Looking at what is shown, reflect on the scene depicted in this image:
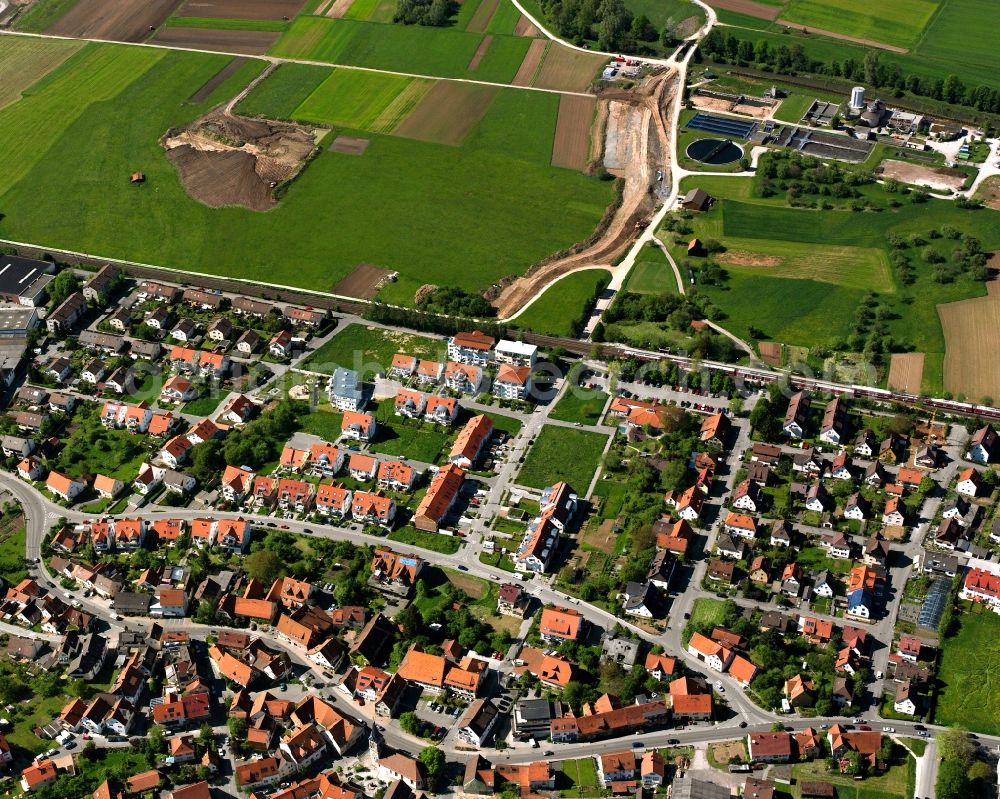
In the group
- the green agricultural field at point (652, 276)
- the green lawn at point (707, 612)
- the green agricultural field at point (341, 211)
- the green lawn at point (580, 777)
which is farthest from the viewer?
the green agricultural field at point (341, 211)

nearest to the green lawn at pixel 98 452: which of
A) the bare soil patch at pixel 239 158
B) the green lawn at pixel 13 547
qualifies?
the green lawn at pixel 13 547

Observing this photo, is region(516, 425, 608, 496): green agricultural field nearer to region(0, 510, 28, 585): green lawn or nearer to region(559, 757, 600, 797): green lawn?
region(559, 757, 600, 797): green lawn

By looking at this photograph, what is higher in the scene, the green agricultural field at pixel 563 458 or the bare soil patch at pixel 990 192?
the bare soil patch at pixel 990 192

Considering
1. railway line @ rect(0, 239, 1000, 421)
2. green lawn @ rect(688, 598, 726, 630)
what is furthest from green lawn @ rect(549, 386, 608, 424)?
green lawn @ rect(688, 598, 726, 630)

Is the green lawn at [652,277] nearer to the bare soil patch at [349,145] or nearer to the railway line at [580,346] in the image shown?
the railway line at [580,346]

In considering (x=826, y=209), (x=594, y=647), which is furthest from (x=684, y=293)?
(x=594, y=647)

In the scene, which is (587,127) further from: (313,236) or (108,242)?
(108,242)

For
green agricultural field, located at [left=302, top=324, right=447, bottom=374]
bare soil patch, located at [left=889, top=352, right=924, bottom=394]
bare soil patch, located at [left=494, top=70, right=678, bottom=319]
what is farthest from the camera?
bare soil patch, located at [left=494, top=70, right=678, bottom=319]
